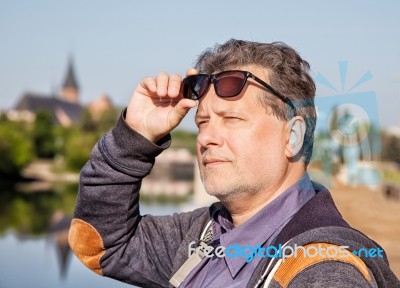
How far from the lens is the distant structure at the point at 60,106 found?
198 feet

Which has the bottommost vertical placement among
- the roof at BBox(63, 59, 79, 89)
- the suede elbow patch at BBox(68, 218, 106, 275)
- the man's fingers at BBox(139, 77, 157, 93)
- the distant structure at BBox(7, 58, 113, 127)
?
the distant structure at BBox(7, 58, 113, 127)

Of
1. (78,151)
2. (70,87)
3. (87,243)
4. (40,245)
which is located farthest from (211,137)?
(70,87)

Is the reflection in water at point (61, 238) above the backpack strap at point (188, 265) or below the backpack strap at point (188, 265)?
below

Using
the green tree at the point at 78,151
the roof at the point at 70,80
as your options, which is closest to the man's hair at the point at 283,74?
the green tree at the point at 78,151

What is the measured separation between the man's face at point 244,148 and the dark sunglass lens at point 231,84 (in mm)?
13

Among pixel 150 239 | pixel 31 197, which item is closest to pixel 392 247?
pixel 150 239

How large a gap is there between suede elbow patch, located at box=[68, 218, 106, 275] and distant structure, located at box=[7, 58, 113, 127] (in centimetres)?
5259

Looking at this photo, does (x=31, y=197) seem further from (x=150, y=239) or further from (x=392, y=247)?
(x=150, y=239)

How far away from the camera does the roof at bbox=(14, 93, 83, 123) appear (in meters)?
62.0

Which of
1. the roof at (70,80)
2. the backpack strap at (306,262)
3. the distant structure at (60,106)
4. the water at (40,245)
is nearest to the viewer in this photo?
the backpack strap at (306,262)

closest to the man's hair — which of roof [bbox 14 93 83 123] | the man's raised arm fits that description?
the man's raised arm

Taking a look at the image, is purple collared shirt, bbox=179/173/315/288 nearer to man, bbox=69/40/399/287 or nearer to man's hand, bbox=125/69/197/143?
man, bbox=69/40/399/287

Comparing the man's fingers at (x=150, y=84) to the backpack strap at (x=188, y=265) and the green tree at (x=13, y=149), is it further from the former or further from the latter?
the green tree at (x=13, y=149)

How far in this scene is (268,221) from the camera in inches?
52.7
